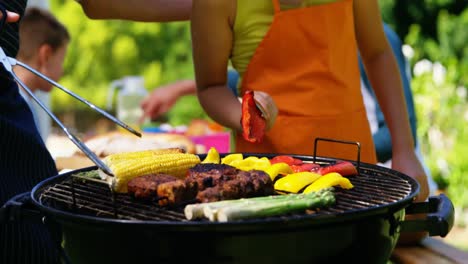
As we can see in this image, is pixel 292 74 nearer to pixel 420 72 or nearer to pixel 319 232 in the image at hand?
pixel 319 232

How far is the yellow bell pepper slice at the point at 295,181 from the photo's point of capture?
5.97 ft

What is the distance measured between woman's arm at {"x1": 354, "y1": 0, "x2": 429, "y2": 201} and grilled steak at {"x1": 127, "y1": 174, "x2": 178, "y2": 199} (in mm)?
1304

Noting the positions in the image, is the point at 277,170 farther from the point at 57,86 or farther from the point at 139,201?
the point at 57,86

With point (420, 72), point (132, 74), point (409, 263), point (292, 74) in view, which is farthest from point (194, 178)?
point (132, 74)

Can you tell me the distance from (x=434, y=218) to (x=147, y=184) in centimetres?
74

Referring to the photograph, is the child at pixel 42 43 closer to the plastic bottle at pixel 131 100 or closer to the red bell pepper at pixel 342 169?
the plastic bottle at pixel 131 100

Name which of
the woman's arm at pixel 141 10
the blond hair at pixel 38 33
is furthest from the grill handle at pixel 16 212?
the blond hair at pixel 38 33

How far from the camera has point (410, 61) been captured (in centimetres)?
767

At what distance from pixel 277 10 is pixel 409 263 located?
123cm

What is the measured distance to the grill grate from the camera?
1.58m

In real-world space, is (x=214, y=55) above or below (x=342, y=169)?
above

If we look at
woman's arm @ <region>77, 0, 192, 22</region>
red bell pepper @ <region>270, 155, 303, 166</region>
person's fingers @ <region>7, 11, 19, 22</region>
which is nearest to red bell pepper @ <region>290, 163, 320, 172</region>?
red bell pepper @ <region>270, 155, 303, 166</region>

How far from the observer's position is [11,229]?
2.03 meters

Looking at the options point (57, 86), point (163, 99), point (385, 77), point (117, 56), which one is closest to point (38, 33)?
point (163, 99)
